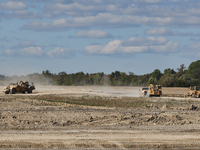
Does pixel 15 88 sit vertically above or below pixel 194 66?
below

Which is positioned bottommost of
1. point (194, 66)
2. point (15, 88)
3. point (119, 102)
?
point (119, 102)

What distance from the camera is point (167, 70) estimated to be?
137 m

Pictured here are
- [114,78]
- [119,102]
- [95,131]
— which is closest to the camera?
[95,131]

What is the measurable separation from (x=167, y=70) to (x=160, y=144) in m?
124

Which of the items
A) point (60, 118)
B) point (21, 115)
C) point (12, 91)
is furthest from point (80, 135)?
point (12, 91)

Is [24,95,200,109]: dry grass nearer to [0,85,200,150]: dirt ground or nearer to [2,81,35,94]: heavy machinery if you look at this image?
[0,85,200,150]: dirt ground

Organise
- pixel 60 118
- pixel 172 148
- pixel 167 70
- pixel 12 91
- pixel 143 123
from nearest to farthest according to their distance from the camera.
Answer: pixel 172 148
pixel 143 123
pixel 60 118
pixel 12 91
pixel 167 70

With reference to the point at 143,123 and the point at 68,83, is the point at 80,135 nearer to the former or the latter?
the point at 143,123

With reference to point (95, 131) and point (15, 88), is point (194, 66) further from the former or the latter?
point (95, 131)

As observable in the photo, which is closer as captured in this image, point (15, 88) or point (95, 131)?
point (95, 131)

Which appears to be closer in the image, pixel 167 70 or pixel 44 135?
pixel 44 135

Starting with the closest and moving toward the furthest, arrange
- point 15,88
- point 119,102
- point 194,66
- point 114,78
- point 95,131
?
point 95,131 → point 119,102 → point 15,88 → point 194,66 → point 114,78

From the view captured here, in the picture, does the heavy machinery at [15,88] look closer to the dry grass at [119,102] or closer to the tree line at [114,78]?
the dry grass at [119,102]

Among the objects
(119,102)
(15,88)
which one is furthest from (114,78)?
(119,102)
